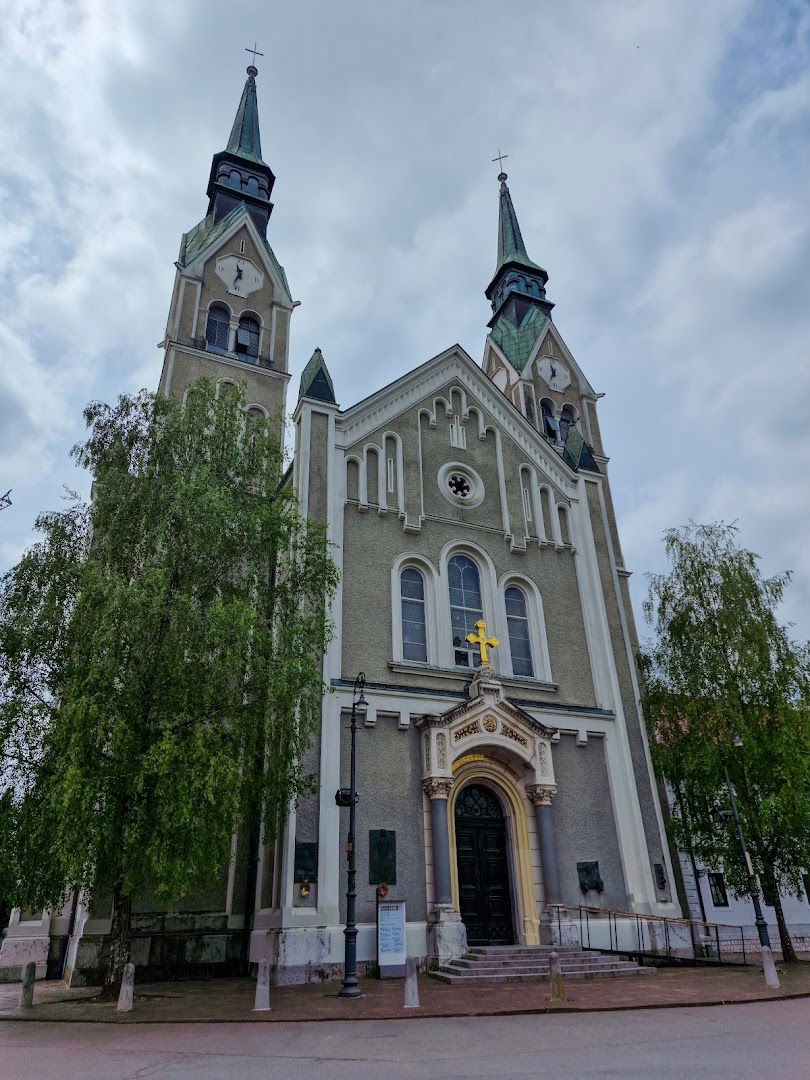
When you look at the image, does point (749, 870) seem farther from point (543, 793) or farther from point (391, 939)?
point (391, 939)

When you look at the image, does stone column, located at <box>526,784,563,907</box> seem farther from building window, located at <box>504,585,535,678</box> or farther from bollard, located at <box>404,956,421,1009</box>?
bollard, located at <box>404,956,421,1009</box>

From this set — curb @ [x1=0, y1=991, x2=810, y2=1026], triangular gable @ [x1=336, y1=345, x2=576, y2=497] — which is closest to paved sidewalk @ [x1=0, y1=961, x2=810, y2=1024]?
curb @ [x1=0, y1=991, x2=810, y2=1026]

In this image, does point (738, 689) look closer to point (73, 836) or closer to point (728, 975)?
point (728, 975)

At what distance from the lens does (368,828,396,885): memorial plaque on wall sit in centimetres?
1555

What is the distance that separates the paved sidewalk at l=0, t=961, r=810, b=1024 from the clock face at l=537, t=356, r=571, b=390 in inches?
931

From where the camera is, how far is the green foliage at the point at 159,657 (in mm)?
11625

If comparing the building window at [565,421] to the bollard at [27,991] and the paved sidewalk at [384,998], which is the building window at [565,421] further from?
the bollard at [27,991]

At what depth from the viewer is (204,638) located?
13.3 metres

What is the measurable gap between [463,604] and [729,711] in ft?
24.2

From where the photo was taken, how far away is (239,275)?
29547 mm

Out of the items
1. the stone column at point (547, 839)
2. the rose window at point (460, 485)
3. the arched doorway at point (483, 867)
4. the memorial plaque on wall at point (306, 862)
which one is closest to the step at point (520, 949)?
the arched doorway at point (483, 867)

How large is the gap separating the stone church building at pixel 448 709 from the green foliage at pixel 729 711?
1214 millimetres

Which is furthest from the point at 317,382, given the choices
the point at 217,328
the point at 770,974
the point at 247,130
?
the point at 247,130

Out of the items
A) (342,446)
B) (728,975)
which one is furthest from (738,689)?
(342,446)
